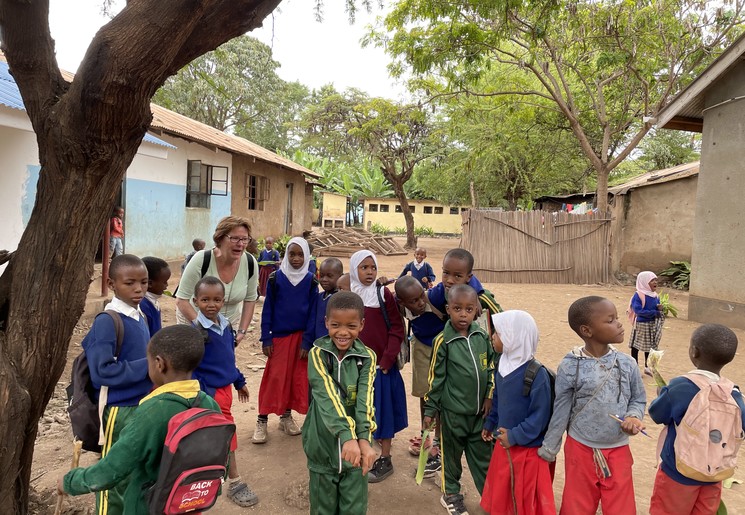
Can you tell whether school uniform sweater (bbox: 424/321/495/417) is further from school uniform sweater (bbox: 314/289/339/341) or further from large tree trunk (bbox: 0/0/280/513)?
large tree trunk (bbox: 0/0/280/513)

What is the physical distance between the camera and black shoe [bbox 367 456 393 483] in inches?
121

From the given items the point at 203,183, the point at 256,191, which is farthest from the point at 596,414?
the point at 256,191

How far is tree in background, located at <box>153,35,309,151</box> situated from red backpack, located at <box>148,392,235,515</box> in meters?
22.8

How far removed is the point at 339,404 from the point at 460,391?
0.79m

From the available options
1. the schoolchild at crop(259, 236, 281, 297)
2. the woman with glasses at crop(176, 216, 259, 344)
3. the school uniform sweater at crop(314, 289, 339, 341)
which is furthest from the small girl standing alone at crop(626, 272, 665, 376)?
the schoolchild at crop(259, 236, 281, 297)

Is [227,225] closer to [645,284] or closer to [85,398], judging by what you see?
[85,398]

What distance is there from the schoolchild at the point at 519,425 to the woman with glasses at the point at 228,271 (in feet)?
5.61

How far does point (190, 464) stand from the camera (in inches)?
61.7

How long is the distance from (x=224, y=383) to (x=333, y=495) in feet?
2.92

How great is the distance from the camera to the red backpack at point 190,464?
1.55 metres

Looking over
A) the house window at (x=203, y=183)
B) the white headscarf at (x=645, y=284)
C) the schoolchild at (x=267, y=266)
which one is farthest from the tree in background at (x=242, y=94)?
the white headscarf at (x=645, y=284)

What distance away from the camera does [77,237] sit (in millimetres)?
2133

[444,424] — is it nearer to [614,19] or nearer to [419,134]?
[614,19]

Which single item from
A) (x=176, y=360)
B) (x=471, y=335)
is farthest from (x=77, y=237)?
(x=471, y=335)
